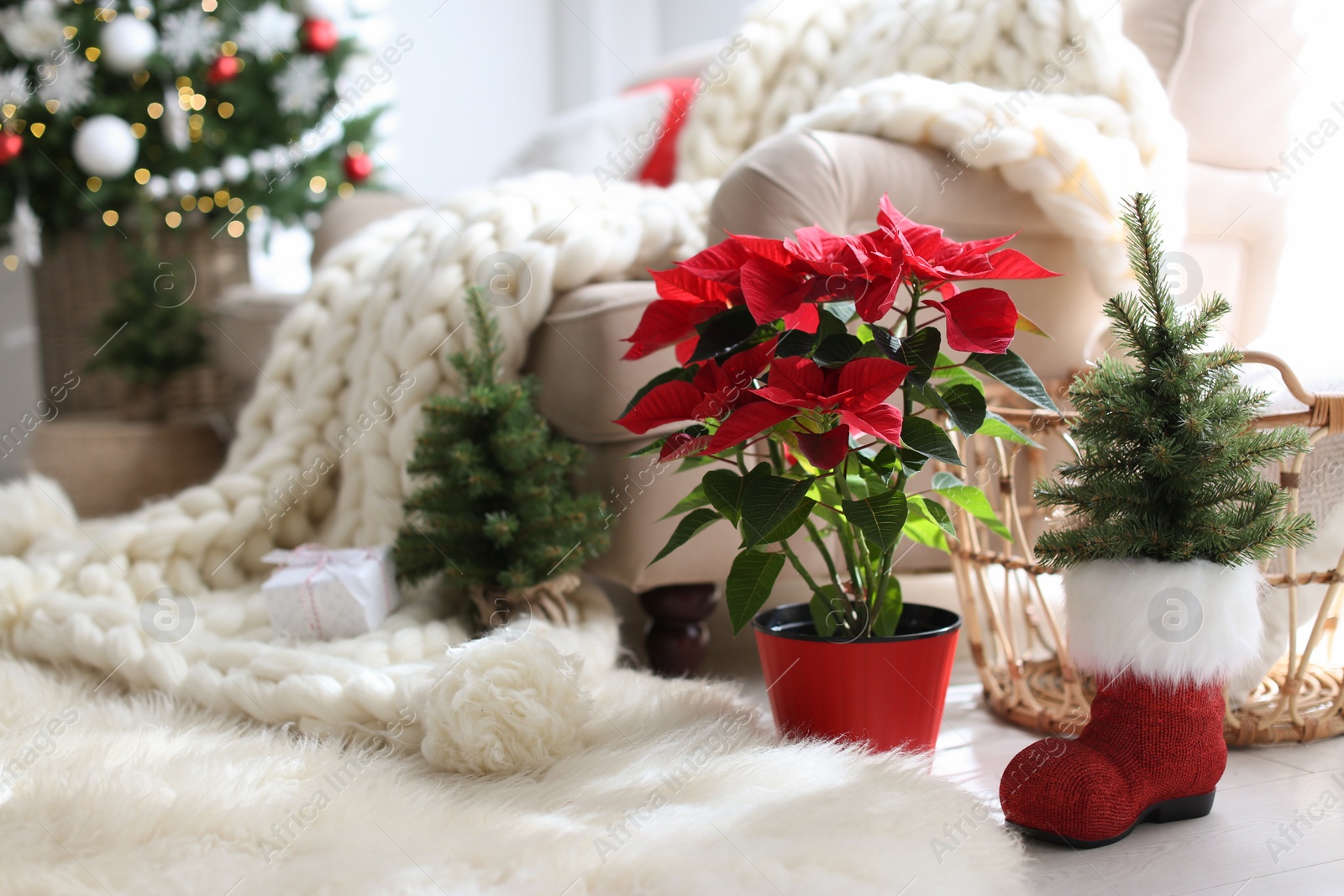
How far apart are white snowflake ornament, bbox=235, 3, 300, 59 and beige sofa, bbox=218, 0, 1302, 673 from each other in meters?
1.53

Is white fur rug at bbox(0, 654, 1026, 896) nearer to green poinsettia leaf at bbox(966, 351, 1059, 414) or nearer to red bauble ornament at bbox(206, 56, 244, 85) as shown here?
green poinsettia leaf at bbox(966, 351, 1059, 414)

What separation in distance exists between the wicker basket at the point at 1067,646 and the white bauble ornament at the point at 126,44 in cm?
193

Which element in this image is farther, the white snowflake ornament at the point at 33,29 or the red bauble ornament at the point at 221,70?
the red bauble ornament at the point at 221,70

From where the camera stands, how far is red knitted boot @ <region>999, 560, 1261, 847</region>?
690 mm

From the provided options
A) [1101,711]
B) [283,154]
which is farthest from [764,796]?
[283,154]

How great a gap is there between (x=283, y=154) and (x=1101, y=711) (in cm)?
216

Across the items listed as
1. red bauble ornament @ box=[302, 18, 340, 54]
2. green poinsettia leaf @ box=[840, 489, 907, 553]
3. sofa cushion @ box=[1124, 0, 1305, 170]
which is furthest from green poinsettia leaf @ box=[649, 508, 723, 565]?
red bauble ornament @ box=[302, 18, 340, 54]

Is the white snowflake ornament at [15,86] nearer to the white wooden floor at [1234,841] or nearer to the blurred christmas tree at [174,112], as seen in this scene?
the blurred christmas tree at [174,112]

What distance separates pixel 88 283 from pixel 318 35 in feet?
2.48

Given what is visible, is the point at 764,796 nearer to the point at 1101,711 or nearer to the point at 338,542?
the point at 1101,711

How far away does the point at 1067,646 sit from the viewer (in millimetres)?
840

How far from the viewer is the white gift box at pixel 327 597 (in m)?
0.99

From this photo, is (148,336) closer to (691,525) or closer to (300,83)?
(300,83)

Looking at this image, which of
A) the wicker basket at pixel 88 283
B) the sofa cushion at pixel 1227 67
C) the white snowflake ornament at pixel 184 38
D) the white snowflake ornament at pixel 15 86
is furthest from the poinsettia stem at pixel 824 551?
the white snowflake ornament at pixel 15 86
